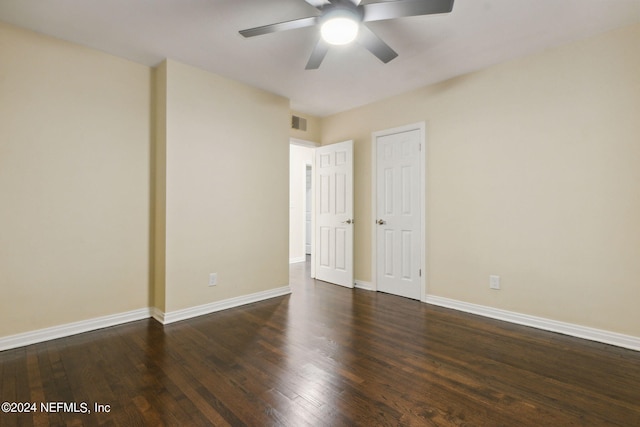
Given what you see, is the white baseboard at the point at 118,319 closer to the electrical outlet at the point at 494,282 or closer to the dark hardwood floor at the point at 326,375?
the dark hardwood floor at the point at 326,375

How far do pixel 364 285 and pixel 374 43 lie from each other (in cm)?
305

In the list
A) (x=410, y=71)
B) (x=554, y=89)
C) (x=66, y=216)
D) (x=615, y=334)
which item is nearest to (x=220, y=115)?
(x=66, y=216)

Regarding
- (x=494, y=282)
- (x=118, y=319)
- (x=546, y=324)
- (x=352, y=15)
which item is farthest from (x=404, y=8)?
(x=118, y=319)

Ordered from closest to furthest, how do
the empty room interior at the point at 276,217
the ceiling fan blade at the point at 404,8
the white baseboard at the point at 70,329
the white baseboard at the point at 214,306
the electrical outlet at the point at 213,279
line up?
1. the ceiling fan blade at the point at 404,8
2. the empty room interior at the point at 276,217
3. the white baseboard at the point at 70,329
4. the white baseboard at the point at 214,306
5. the electrical outlet at the point at 213,279

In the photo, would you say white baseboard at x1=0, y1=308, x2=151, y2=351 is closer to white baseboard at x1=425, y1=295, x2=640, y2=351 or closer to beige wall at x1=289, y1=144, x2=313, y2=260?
white baseboard at x1=425, y1=295, x2=640, y2=351

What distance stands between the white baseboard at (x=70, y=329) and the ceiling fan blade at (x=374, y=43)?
3172mm

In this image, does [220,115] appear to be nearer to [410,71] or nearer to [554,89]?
[410,71]

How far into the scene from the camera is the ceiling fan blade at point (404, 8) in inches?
70.0

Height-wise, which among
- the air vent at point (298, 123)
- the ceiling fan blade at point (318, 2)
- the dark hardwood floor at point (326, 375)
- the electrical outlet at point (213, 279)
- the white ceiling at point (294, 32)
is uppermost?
the white ceiling at point (294, 32)

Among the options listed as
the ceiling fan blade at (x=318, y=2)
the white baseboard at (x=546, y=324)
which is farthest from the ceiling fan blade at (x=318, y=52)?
the white baseboard at (x=546, y=324)

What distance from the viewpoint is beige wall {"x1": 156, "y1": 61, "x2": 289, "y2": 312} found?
10.1ft

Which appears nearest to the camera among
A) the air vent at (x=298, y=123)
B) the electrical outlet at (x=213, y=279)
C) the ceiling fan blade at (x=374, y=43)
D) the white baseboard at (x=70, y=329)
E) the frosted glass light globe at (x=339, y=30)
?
the frosted glass light globe at (x=339, y=30)

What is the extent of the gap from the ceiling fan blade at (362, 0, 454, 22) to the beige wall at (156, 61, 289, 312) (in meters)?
1.96

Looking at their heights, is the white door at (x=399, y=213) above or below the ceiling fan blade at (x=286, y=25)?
below
